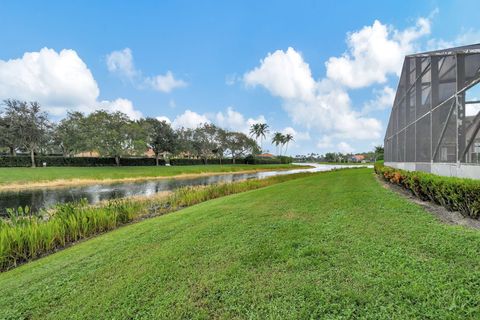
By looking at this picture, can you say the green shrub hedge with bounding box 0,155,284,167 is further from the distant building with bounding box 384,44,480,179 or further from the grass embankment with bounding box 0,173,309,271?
the distant building with bounding box 384,44,480,179

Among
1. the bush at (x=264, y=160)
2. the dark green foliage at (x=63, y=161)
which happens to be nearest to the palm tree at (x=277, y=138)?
the bush at (x=264, y=160)

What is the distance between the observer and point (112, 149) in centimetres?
3441

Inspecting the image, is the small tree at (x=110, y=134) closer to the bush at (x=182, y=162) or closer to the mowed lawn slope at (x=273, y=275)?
the bush at (x=182, y=162)

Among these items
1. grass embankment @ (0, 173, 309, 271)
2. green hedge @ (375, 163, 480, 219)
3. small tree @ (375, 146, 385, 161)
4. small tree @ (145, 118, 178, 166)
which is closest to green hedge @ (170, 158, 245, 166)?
small tree @ (145, 118, 178, 166)

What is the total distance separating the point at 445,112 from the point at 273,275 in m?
8.03

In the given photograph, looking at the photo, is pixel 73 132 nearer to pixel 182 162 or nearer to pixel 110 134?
pixel 110 134

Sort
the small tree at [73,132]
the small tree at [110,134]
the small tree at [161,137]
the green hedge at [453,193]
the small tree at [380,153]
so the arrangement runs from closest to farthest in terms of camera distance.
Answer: the green hedge at [453,193]
the small tree at [110,134]
the small tree at [73,132]
the small tree at [161,137]
the small tree at [380,153]

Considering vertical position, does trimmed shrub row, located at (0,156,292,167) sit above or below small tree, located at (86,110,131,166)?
below

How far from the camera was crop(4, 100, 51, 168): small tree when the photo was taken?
31.6 metres

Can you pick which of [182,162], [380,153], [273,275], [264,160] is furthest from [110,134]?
[380,153]

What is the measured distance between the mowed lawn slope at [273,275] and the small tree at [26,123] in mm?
36714

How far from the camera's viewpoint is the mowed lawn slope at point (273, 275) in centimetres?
234

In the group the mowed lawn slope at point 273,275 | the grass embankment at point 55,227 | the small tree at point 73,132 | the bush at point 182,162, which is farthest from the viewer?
the bush at point 182,162

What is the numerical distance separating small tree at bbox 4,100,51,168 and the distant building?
1569 inches
